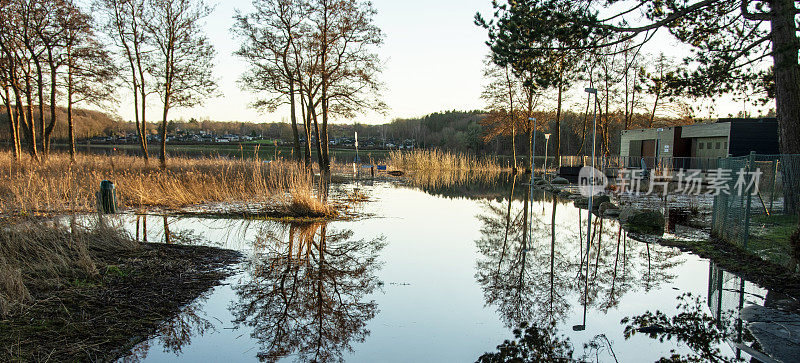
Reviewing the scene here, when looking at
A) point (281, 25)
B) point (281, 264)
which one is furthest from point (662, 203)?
point (281, 25)

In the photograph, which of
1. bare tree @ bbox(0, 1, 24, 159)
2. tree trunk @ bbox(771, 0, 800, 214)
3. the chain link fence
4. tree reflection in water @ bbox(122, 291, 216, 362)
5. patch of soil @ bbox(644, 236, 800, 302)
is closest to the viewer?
tree reflection in water @ bbox(122, 291, 216, 362)

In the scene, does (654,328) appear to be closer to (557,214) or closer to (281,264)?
(281,264)

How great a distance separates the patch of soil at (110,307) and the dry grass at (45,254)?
5.3 inches

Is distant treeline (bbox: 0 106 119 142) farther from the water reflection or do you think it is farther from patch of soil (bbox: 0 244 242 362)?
the water reflection

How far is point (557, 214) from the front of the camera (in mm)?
13547

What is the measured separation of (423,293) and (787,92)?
9898 millimetres

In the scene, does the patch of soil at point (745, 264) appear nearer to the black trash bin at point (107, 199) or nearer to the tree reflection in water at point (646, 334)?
the tree reflection in water at point (646, 334)

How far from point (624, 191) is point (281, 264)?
18.4 metres

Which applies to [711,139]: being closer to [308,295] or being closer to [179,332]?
[308,295]

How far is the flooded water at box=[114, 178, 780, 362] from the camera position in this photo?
4383 millimetres

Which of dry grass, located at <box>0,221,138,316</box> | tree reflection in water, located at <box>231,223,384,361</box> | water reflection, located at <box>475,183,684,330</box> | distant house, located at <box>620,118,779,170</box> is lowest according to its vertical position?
water reflection, located at <box>475,183,684,330</box>

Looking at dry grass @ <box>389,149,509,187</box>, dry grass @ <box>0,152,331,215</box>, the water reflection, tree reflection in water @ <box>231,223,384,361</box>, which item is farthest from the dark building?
tree reflection in water @ <box>231,223,384,361</box>

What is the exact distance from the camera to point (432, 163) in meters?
37.1

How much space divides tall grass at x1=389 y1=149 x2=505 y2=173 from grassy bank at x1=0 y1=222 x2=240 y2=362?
2963 centimetres
